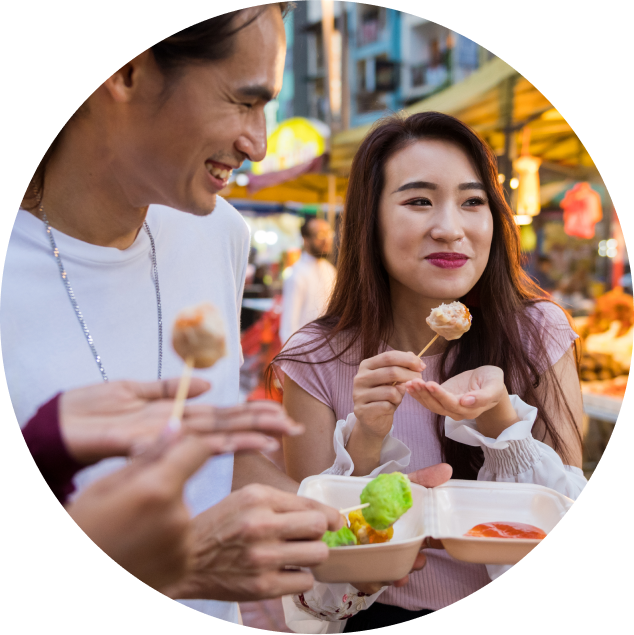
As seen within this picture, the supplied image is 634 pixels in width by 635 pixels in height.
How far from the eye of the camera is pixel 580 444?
1312 millimetres

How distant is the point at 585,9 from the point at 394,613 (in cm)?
137

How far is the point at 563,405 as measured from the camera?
A: 1.28m

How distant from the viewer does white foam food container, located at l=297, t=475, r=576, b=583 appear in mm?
930

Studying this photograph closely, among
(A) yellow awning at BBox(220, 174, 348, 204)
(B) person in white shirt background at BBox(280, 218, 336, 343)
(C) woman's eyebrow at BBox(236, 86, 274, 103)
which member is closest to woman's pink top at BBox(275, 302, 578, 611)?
(C) woman's eyebrow at BBox(236, 86, 274, 103)

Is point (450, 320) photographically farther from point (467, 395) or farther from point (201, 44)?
point (201, 44)

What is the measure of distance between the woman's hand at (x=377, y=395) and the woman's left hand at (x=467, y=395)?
41 millimetres

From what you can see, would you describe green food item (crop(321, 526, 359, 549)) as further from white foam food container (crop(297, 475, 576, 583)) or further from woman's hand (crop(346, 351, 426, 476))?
woman's hand (crop(346, 351, 426, 476))

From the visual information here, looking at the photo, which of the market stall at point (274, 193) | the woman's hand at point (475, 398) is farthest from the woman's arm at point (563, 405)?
the market stall at point (274, 193)

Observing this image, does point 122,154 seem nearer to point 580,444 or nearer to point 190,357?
point 190,357

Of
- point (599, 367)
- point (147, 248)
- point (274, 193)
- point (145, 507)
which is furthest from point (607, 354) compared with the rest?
point (145, 507)

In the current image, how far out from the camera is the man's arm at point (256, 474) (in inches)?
50.0

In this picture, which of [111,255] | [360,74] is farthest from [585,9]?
[111,255]

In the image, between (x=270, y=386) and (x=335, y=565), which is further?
(x=270, y=386)

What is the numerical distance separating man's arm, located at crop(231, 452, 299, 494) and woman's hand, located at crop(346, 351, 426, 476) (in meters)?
0.19
